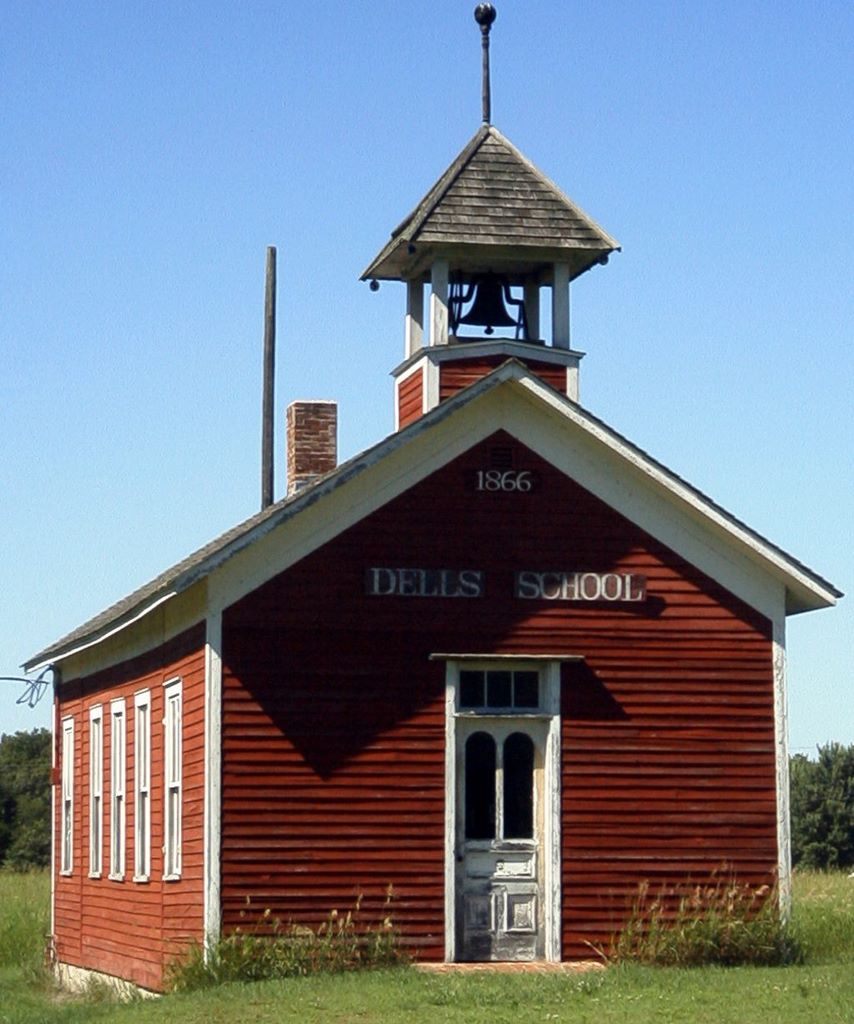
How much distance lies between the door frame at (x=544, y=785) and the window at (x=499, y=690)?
116 mm

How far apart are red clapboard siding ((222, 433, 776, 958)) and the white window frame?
1.57m

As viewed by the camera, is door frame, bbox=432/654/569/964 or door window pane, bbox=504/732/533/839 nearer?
door frame, bbox=432/654/569/964

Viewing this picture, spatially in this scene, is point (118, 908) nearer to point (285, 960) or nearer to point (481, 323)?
point (285, 960)

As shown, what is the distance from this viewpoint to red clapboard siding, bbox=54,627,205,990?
859 inches

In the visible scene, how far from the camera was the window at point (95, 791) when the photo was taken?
89.8ft

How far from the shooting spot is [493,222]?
945 inches

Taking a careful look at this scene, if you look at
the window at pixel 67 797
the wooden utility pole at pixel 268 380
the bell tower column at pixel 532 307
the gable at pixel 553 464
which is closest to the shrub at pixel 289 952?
the gable at pixel 553 464

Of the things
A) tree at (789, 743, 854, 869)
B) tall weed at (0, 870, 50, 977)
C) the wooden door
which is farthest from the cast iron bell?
tree at (789, 743, 854, 869)

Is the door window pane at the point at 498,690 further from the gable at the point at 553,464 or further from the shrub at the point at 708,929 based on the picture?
the shrub at the point at 708,929

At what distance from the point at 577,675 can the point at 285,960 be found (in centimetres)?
408

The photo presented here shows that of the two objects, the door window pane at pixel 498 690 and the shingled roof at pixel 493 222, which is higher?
the shingled roof at pixel 493 222

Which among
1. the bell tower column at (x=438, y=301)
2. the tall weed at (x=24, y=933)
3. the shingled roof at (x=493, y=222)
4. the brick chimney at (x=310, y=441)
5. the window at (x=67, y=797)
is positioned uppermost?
the shingled roof at (x=493, y=222)

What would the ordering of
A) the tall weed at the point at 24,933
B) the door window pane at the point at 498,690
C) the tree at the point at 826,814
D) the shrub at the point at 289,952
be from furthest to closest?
the tree at the point at 826,814 → the tall weed at the point at 24,933 → the door window pane at the point at 498,690 → the shrub at the point at 289,952

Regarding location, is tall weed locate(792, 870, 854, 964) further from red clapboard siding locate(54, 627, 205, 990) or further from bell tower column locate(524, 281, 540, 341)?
bell tower column locate(524, 281, 540, 341)
